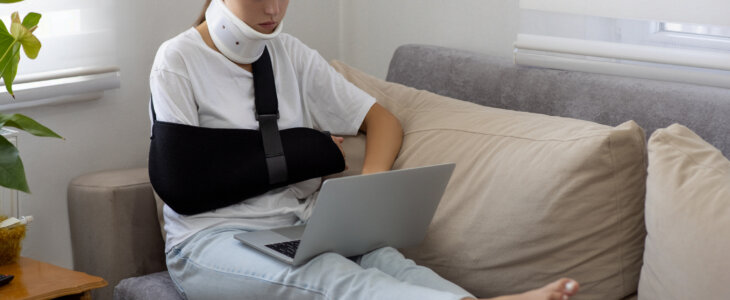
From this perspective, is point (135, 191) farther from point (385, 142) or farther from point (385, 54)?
point (385, 54)

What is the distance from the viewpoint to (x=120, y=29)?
7.21ft

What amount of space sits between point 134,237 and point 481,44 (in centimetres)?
109

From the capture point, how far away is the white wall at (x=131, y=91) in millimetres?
2117

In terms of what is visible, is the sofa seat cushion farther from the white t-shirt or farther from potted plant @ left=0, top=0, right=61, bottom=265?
potted plant @ left=0, top=0, right=61, bottom=265

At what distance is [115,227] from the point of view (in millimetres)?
1880

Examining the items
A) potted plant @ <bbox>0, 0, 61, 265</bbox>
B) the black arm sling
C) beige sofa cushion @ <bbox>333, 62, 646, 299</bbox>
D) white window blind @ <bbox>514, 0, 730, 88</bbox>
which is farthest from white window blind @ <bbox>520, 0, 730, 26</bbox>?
potted plant @ <bbox>0, 0, 61, 265</bbox>

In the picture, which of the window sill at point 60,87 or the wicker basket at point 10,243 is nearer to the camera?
the wicker basket at point 10,243

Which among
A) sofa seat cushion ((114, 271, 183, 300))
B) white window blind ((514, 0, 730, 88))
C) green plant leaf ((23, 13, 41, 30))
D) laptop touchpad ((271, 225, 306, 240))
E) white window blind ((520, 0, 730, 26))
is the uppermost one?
green plant leaf ((23, 13, 41, 30))

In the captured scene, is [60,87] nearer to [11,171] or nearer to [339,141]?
[11,171]

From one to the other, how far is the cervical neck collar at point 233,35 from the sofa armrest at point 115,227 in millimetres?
392

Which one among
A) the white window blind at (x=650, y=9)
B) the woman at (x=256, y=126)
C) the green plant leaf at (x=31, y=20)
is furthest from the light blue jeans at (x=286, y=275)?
the white window blind at (x=650, y=9)

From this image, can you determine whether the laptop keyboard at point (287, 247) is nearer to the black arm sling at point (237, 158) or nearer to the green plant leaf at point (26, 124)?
the black arm sling at point (237, 158)

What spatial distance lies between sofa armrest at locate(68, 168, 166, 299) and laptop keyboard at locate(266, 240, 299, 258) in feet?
1.47

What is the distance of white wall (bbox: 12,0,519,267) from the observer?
2.12 metres
